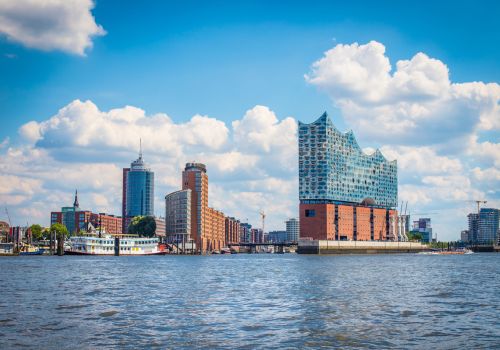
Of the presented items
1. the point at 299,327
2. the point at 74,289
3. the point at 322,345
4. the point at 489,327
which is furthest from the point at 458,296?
the point at 74,289

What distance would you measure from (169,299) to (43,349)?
83.2ft

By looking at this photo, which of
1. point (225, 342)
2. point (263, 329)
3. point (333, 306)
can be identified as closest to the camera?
point (225, 342)

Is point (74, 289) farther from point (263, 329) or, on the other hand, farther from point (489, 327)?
point (489, 327)

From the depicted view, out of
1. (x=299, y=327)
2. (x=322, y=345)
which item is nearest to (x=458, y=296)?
(x=299, y=327)

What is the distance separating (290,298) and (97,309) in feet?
59.3

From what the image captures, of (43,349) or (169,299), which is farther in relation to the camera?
(169,299)

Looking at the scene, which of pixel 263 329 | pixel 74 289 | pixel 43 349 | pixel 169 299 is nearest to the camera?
pixel 43 349

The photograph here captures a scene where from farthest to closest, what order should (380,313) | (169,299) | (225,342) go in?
1. (169,299)
2. (380,313)
3. (225,342)

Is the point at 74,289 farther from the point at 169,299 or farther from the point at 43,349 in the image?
the point at 43,349

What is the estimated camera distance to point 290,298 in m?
57.0

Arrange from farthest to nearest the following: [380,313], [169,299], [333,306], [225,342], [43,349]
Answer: [169,299], [333,306], [380,313], [225,342], [43,349]

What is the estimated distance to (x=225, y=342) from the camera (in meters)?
33.7

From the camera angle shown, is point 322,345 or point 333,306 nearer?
point 322,345

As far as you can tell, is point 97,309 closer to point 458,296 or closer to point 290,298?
point 290,298
